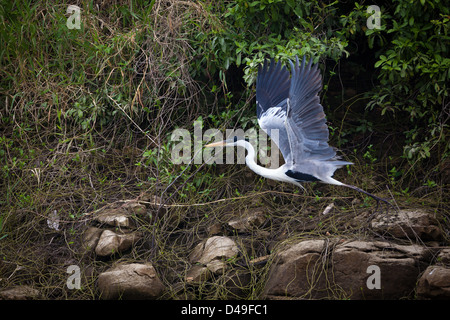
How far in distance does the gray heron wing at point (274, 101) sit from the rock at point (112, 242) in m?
1.18

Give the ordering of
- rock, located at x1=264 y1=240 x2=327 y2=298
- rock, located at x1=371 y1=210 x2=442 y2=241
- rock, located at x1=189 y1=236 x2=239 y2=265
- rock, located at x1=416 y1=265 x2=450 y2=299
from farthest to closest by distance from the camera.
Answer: rock, located at x1=189 y1=236 x2=239 y2=265 → rock, located at x1=371 y1=210 x2=442 y2=241 → rock, located at x1=264 y1=240 x2=327 y2=298 → rock, located at x1=416 y1=265 x2=450 y2=299

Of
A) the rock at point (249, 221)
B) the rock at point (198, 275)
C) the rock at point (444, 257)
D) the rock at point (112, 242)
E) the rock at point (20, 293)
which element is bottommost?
the rock at point (20, 293)

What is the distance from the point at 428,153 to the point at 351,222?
0.70m

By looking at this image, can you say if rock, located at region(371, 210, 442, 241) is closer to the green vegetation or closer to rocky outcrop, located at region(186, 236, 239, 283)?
the green vegetation

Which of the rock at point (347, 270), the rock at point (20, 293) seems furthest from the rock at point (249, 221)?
the rock at point (20, 293)

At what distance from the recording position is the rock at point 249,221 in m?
3.54

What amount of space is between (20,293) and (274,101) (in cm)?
191

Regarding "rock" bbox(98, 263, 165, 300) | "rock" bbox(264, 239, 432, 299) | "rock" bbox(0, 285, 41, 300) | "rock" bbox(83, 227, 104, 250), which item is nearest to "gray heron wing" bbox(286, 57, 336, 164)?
"rock" bbox(264, 239, 432, 299)

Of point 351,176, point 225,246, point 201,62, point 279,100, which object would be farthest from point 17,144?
point 351,176

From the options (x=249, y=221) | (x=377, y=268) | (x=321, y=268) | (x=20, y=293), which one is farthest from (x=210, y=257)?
(x=20, y=293)

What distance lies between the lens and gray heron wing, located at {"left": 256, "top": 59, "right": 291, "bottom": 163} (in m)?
3.06

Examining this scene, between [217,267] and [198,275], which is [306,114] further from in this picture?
[198,275]

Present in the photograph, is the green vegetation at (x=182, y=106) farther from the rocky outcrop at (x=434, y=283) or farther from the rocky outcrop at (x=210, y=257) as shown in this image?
the rocky outcrop at (x=434, y=283)

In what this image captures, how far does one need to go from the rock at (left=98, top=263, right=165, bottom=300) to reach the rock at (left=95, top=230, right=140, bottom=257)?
0.25 m
